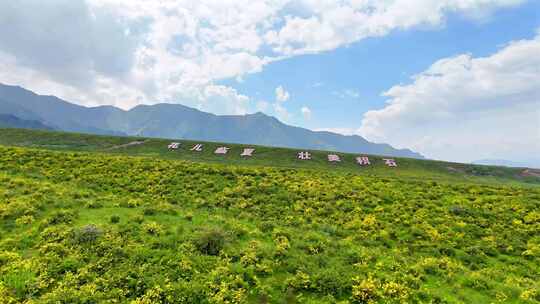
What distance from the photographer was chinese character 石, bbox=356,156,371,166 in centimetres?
6958

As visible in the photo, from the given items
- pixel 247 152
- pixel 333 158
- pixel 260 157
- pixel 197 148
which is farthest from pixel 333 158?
pixel 197 148

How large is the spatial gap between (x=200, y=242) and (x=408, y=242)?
50.5ft

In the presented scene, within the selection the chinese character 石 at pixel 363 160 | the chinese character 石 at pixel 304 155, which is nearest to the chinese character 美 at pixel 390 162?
the chinese character 石 at pixel 363 160

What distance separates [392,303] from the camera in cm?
1440

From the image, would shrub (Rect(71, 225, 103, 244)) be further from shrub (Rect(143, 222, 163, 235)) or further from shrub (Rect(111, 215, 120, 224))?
shrub (Rect(143, 222, 163, 235))

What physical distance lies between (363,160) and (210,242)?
5963 centimetres

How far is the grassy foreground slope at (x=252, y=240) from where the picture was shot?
14578 mm

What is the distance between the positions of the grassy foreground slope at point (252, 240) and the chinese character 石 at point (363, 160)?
31788 millimetres

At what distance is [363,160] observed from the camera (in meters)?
72.1

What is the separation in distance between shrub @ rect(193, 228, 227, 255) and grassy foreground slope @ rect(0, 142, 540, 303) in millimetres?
66

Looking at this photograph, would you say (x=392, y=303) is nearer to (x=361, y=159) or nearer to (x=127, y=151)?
(x=361, y=159)

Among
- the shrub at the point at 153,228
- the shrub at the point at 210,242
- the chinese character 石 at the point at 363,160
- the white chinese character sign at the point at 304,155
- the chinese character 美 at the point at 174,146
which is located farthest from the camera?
the chinese character 美 at the point at 174,146

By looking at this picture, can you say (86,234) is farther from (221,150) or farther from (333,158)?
(333,158)

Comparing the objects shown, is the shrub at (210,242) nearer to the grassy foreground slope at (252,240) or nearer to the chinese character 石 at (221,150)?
the grassy foreground slope at (252,240)
